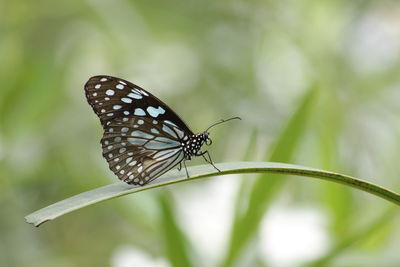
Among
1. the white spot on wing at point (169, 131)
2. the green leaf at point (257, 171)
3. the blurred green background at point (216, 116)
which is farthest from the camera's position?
the blurred green background at point (216, 116)

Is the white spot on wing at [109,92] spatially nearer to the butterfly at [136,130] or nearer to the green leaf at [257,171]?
the butterfly at [136,130]

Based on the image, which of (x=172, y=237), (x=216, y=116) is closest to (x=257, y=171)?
(x=172, y=237)

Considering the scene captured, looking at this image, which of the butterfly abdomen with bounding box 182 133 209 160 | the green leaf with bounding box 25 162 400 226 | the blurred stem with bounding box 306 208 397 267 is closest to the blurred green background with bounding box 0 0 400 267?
the blurred stem with bounding box 306 208 397 267

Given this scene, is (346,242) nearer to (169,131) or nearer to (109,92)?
(169,131)

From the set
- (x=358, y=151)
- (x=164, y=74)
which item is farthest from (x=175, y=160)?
(x=164, y=74)

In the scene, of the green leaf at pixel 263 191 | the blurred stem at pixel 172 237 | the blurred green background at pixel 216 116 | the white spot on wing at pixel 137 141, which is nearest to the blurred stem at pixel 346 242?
the blurred green background at pixel 216 116

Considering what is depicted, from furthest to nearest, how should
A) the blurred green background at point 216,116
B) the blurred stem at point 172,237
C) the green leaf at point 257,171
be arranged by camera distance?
the blurred green background at point 216,116 → the blurred stem at point 172,237 → the green leaf at point 257,171
